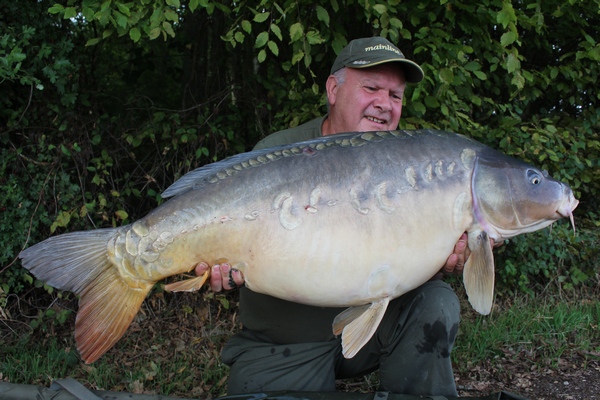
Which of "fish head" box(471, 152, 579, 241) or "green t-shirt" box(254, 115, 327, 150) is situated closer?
"fish head" box(471, 152, 579, 241)

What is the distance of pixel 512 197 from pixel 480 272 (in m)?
0.24

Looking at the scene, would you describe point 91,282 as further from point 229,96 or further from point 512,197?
point 229,96

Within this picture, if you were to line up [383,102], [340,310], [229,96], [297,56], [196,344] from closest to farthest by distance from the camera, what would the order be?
1. [340,310]
2. [383,102]
3. [297,56]
4. [196,344]
5. [229,96]

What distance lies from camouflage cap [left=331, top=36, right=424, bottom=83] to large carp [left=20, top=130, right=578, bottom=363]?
1.89ft

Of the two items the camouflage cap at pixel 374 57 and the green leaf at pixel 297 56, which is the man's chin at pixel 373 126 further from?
the green leaf at pixel 297 56

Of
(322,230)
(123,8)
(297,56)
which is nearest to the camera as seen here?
(322,230)

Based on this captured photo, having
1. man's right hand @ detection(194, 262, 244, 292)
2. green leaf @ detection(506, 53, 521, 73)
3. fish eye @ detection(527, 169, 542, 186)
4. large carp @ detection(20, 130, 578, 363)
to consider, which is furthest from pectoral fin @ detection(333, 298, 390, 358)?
green leaf @ detection(506, 53, 521, 73)

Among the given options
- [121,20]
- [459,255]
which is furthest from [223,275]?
[121,20]

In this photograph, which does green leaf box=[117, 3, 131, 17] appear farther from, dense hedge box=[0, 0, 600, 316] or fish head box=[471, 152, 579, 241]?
fish head box=[471, 152, 579, 241]

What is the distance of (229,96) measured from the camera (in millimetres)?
3467

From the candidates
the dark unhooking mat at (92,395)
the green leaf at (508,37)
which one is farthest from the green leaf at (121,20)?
the green leaf at (508,37)

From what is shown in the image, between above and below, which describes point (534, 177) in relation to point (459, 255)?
above

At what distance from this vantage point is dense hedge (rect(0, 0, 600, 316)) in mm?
2916

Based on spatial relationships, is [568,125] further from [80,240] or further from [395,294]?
[80,240]
